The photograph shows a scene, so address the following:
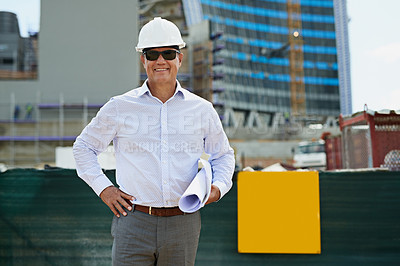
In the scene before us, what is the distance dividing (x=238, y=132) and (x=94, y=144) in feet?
162

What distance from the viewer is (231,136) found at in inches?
1964

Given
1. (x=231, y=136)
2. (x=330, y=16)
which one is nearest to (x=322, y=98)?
(x=330, y=16)

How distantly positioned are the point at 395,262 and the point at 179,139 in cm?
359

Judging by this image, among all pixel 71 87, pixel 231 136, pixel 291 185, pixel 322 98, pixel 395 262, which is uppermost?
pixel 322 98

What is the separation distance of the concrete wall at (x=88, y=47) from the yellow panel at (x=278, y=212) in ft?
141

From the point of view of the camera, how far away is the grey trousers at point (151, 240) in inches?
93.7

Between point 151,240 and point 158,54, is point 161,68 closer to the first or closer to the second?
point 158,54

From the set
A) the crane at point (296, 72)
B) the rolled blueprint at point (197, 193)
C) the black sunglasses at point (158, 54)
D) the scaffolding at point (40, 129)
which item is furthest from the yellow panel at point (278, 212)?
the crane at point (296, 72)

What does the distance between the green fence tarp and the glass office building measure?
68199 millimetres

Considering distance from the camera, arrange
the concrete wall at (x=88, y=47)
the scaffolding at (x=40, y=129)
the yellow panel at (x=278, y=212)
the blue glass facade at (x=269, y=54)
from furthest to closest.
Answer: the blue glass facade at (x=269, y=54) → the concrete wall at (x=88, y=47) → the scaffolding at (x=40, y=129) → the yellow panel at (x=278, y=212)

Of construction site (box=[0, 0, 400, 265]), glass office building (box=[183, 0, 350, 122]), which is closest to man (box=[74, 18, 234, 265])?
construction site (box=[0, 0, 400, 265])

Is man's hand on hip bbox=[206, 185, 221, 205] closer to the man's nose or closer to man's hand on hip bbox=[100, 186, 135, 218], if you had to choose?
man's hand on hip bbox=[100, 186, 135, 218]

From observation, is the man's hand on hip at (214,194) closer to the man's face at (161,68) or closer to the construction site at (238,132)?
the man's face at (161,68)

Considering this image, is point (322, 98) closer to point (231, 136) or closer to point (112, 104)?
point (231, 136)
